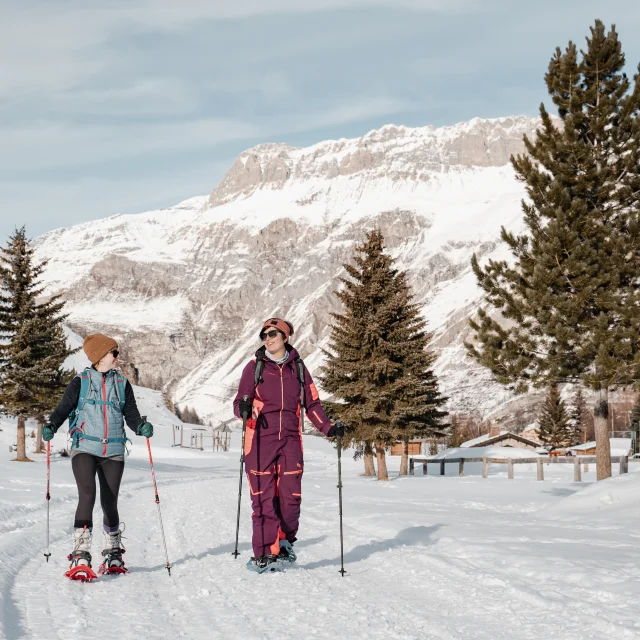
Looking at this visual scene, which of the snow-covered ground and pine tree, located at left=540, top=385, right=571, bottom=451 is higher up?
the snow-covered ground

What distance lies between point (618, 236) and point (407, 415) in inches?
530

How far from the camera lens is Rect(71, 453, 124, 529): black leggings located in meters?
6.50

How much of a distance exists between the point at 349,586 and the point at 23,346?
32.5 meters

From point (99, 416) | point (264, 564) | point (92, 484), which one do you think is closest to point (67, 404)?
point (99, 416)

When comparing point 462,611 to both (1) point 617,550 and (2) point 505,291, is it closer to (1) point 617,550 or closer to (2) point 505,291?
(1) point 617,550

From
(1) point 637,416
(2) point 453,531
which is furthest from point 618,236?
(1) point 637,416

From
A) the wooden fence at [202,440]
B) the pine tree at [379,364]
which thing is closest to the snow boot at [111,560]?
the pine tree at [379,364]

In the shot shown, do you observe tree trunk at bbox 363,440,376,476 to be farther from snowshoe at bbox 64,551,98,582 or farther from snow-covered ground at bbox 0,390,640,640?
snowshoe at bbox 64,551,98,582

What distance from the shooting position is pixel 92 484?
6578 millimetres

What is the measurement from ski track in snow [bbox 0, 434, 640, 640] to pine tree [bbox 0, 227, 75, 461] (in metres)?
26.0

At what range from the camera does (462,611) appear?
5312 millimetres

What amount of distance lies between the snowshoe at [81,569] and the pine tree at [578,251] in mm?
13772

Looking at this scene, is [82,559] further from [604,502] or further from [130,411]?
[604,502]

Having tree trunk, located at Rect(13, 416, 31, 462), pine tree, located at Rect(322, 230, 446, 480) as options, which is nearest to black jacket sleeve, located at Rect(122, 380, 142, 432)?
pine tree, located at Rect(322, 230, 446, 480)
